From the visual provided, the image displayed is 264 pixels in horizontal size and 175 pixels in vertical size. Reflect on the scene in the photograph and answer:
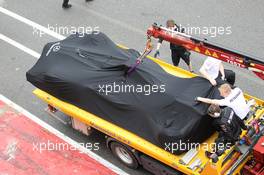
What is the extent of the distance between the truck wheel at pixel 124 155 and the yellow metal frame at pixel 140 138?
36 centimetres

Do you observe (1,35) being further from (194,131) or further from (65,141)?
(194,131)

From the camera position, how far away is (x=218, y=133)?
26.4 ft

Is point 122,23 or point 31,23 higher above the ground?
point 122,23

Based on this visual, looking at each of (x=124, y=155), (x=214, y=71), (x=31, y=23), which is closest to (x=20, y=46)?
(x=31, y=23)

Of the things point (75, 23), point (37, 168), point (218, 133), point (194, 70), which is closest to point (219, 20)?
point (194, 70)

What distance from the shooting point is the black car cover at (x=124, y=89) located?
25.7 ft

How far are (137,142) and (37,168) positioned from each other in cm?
232

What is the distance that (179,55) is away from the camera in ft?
35.4

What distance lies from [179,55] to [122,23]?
107 inches

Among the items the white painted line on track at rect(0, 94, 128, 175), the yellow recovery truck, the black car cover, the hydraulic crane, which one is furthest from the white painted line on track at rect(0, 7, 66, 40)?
the hydraulic crane

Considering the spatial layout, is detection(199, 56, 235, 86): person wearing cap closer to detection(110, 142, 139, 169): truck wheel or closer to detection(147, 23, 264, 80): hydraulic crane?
detection(147, 23, 264, 80): hydraulic crane

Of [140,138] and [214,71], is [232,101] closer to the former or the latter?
[214,71]

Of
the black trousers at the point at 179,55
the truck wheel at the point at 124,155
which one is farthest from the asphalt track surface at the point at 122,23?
the truck wheel at the point at 124,155

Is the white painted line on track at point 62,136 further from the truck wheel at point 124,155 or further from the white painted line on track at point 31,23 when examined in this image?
the white painted line on track at point 31,23
